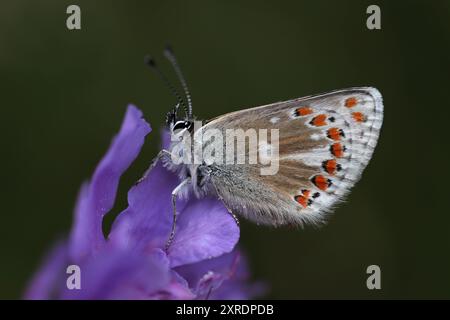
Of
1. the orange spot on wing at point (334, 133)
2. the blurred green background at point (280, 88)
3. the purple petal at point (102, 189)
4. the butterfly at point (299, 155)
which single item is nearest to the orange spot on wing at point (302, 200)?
the butterfly at point (299, 155)

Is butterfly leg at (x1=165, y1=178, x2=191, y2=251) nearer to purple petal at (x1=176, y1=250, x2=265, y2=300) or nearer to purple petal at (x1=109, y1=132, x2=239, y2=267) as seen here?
purple petal at (x1=109, y1=132, x2=239, y2=267)

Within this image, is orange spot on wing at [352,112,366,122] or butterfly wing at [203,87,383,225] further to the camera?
orange spot on wing at [352,112,366,122]

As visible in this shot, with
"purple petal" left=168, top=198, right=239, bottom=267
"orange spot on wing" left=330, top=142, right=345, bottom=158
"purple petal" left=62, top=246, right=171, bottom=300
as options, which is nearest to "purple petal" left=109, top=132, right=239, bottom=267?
"purple petal" left=168, top=198, right=239, bottom=267

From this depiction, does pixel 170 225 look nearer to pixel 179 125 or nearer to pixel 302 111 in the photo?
pixel 179 125
